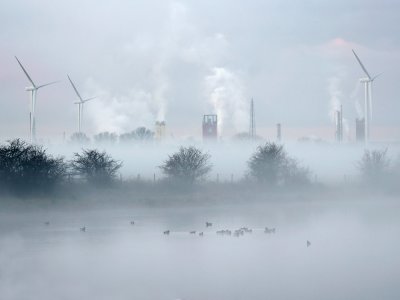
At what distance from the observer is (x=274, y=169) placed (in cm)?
7019

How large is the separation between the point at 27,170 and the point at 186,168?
1346 cm

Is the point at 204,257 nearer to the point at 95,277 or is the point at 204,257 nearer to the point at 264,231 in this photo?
the point at 95,277

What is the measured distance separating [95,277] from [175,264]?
399 centimetres

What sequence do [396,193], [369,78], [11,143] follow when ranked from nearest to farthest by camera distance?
1. [11,143]
2. [396,193]
3. [369,78]

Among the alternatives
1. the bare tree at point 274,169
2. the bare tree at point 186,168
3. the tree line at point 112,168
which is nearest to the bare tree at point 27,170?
the tree line at point 112,168

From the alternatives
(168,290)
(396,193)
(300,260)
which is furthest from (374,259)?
(396,193)

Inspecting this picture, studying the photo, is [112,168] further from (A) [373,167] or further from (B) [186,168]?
(A) [373,167]

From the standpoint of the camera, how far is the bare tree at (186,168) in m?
66.6

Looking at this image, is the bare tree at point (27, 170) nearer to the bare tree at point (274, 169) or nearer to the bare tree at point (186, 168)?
the bare tree at point (186, 168)

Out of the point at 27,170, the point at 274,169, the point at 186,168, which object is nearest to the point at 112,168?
the point at 186,168

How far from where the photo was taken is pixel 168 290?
27062mm

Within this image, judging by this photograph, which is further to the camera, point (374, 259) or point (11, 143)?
point (11, 143)

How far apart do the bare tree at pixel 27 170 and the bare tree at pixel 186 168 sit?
9.63 metres

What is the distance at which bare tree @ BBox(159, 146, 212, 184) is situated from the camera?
6656cm
